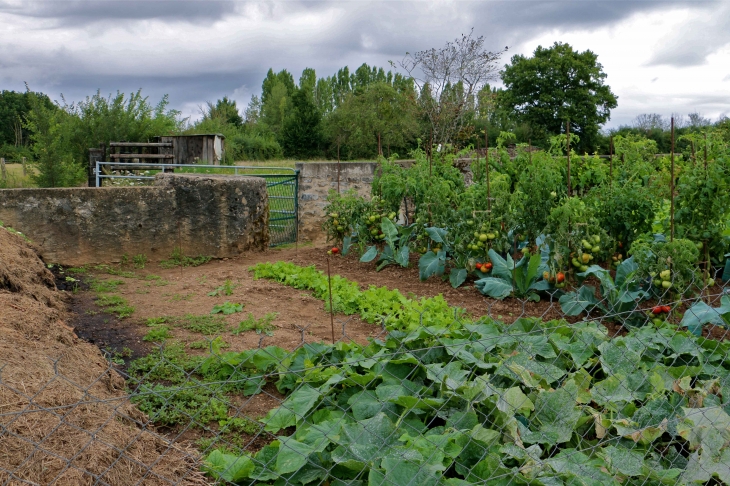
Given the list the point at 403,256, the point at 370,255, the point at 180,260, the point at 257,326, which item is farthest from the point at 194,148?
the point at 257,326

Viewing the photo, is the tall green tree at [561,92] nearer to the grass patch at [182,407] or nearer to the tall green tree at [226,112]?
the tall green tree at [226,112]

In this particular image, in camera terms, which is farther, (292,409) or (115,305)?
(115,305)

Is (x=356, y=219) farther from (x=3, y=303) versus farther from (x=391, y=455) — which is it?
(x=391, y=455)

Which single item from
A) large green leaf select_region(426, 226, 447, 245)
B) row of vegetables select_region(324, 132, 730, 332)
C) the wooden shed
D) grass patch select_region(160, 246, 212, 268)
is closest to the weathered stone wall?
grass patch select_region(160, 246, 212, 268)

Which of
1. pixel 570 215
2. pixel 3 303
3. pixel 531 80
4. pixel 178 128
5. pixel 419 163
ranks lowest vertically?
pixel 3 303

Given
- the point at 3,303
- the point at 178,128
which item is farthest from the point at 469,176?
the point at 178,128

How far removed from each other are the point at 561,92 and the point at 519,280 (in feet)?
97.0

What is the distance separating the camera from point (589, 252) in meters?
5.68

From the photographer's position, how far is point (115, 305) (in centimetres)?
564

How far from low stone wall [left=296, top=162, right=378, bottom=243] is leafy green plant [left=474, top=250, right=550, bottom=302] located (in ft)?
13.9

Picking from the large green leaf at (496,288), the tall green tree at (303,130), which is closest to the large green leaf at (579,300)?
the large green leaf at (496,288)

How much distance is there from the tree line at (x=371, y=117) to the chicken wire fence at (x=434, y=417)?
324cm

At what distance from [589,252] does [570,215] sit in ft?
1.20

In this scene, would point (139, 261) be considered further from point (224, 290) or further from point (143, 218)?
point (224, 290)
